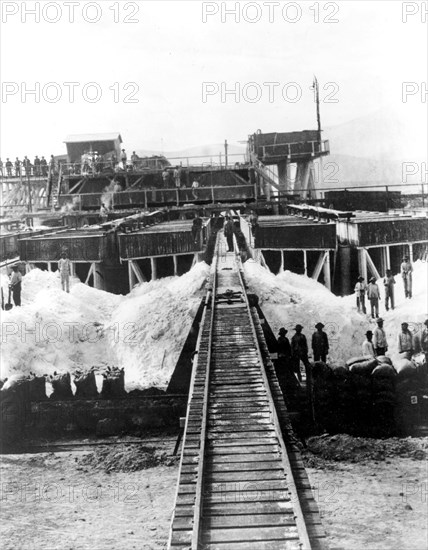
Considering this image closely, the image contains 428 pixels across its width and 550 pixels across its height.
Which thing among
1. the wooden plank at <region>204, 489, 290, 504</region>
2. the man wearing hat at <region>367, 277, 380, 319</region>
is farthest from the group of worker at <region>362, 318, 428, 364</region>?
the wooden plank at <region>204, 489, 290, 504</region>

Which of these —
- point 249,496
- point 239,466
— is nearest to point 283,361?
point 239,466

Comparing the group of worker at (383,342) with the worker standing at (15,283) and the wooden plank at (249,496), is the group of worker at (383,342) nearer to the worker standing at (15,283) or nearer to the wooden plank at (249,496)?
the wooden plank at (249,496)

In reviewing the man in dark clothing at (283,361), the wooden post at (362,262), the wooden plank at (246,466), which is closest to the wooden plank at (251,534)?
the wooden plank at (246,466)

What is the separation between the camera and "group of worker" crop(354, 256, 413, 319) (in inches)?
396

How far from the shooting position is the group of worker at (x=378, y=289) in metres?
10.1

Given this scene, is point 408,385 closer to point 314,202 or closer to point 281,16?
point 281,16

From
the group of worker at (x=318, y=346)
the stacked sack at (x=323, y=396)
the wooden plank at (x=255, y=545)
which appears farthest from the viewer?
the group of worker at (x=318, y=346)

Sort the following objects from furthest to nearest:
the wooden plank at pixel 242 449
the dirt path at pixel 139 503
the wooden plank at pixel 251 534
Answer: the dirt path at pixel 139 503
the wooden plank at pixel 242 449
the wooden plank at pixel 251 534

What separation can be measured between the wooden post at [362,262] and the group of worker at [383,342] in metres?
0.85

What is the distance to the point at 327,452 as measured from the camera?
348 inches

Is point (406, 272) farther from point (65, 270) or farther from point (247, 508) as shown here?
point (247, 508)

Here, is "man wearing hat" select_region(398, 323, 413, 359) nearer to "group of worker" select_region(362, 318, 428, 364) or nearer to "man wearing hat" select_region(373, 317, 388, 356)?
"group of worker" select_region(362, 318, 428, 364)

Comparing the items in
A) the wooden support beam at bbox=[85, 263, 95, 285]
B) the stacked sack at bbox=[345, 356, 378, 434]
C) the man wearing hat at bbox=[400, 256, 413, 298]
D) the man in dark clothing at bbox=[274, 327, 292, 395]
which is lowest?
the stacked sack at bbox=[345, 356, 378, 434]

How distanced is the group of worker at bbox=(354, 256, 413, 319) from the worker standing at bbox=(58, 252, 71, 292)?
4.96 meters
